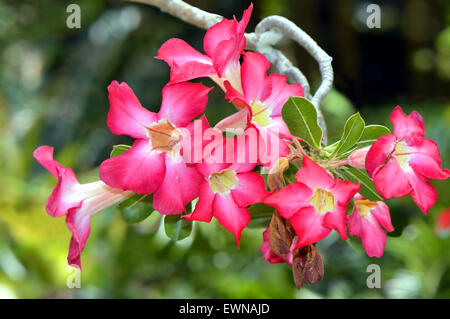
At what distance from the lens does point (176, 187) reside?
47 centimetres

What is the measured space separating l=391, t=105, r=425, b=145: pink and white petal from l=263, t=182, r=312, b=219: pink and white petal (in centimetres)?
12

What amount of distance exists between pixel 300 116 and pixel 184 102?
127 mm

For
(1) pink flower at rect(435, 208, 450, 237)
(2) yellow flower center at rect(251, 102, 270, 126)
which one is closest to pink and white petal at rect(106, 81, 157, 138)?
(2) yellow flower center at rect(251, 102, 270, 126)

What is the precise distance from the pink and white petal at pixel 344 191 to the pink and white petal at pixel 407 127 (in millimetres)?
94

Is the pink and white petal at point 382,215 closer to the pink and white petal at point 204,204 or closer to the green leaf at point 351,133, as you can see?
the green leaf at point 351,133

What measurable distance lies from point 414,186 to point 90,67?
303 centimetres

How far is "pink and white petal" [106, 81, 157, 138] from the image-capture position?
464 mm

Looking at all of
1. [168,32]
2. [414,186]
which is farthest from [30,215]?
[414,186]

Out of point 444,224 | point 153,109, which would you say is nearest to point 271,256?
point 444,224

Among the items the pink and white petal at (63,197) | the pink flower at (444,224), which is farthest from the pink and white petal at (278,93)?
the pink flower at (444,224)

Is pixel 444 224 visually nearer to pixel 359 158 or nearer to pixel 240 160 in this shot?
pixel 359 158

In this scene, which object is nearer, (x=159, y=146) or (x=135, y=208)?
(x=159, y=146)

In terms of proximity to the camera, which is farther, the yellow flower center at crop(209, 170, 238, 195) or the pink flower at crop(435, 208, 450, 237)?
the pink flower at crop(435, 208, 450, 237)

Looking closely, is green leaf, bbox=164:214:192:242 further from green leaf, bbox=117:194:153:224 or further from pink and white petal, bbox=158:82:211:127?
pink and white petal, bbox=158:82:211:127
